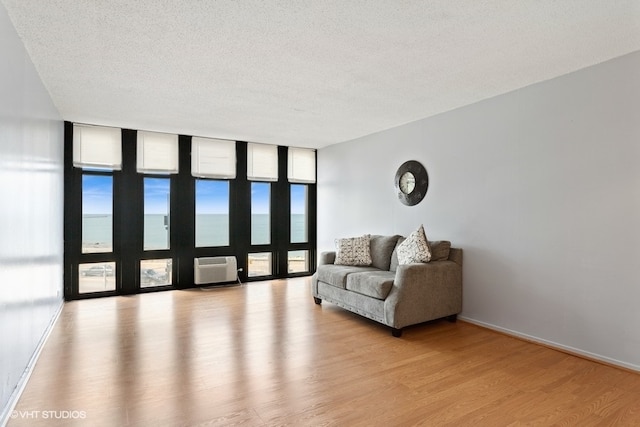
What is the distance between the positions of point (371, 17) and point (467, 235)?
9.00ft

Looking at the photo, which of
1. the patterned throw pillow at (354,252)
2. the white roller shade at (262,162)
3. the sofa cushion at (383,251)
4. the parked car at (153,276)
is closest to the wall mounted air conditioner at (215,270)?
the parked car at (153,276)

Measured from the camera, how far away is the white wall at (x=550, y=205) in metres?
2.86

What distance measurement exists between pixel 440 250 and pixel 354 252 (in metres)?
1.20

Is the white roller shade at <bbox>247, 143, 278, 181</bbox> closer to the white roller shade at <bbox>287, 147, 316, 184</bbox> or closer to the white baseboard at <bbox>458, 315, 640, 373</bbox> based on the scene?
the white roller shade at <bbox>287, 147, 316, 184</bbox>

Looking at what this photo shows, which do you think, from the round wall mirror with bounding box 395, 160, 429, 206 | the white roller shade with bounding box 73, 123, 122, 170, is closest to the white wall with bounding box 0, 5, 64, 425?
the white roller shade with bounding box 73, 123, 122, 170

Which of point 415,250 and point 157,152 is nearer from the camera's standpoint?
point 415,250

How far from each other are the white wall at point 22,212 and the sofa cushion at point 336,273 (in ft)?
9.73

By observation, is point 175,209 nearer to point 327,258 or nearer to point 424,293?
point 327,258

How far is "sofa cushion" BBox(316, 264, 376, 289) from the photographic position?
427cm

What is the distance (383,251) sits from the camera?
473 cm

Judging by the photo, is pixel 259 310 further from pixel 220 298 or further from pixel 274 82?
pixel 274 82

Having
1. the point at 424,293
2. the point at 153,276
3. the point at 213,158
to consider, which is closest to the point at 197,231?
the point at 153,276

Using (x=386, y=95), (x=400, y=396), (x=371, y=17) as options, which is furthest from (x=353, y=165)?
(x=400, y=396)

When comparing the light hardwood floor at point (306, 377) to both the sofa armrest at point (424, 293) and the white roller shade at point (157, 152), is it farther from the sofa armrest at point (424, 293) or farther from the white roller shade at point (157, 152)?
the white roller shade at point (157, 152)
